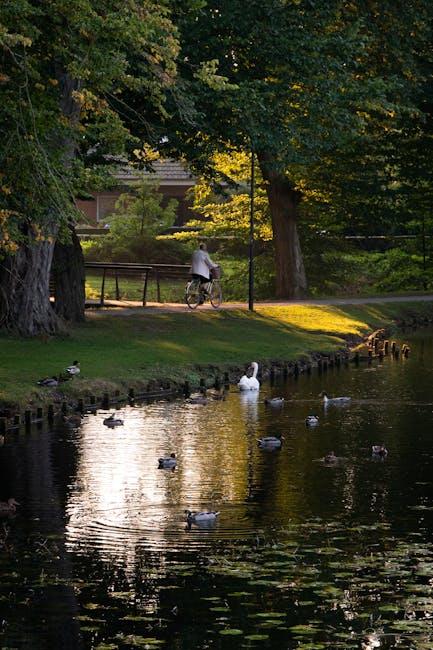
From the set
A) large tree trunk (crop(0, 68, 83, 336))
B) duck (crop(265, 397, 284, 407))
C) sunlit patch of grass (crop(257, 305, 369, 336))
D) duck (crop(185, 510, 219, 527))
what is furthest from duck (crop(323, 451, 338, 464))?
sunlit patch of grass (crop(257, 305, 369, 336))

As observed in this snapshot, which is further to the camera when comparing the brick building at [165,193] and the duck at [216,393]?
the brick building at [165,193]

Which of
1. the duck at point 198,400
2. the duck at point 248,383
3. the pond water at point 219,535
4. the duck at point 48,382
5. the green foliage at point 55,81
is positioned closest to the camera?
the pond water at point 219,535

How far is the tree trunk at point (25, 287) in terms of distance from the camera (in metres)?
33.8

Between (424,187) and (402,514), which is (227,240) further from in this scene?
(402,514)

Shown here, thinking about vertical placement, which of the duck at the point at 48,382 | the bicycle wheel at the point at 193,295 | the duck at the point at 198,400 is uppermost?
the bicycle wheel at the point at 193,295

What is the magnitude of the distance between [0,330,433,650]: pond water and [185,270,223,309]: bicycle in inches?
618

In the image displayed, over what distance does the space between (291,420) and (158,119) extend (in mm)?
12331

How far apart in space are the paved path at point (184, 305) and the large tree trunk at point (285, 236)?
1198 millimetres

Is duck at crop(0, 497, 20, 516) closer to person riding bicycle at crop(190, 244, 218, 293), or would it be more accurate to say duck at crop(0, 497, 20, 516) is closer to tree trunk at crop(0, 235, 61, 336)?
tree trunk at crop(0, 235, 61, 336)

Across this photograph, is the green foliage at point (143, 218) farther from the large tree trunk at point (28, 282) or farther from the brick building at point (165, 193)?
the large tree trunk at point (28, 282)

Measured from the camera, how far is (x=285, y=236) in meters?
52.7

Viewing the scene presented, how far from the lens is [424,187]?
59.8m

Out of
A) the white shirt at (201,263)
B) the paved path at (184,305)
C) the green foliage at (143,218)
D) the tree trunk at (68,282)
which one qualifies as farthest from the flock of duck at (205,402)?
the green foliage at (143,218)

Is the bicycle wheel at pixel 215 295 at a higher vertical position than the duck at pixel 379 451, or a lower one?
higher
